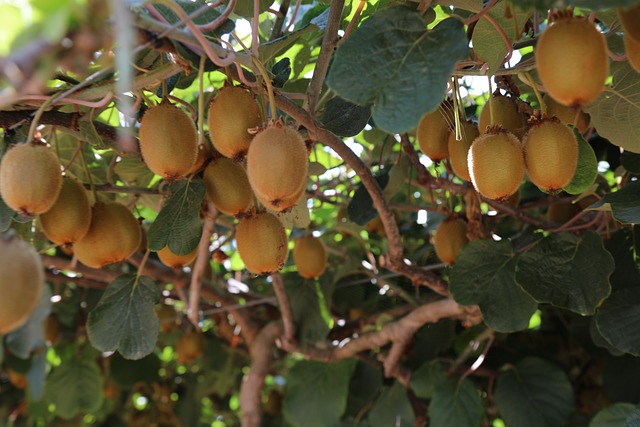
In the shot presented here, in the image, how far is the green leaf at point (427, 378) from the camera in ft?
5.32

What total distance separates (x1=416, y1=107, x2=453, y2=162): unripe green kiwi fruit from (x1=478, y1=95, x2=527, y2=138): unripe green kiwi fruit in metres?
0.07

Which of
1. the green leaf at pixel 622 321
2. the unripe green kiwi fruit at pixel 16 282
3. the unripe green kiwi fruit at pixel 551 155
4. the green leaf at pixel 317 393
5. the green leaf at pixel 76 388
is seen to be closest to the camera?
the unripe green kiwi fruit at pixel 16 282

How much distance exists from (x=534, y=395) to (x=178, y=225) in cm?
93

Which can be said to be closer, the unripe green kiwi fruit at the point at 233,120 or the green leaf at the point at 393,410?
the unripe green kiwi fruit at the point at 233,120

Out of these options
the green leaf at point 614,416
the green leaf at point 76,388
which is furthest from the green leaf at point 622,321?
the green leaf at point 76,388

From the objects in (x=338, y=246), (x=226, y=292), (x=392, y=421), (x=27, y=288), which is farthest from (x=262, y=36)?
(x=27, y=288)

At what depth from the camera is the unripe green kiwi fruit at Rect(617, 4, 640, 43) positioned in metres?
0.63

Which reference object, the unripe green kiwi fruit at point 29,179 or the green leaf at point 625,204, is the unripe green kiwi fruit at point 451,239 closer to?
the green leaf at point 625,204

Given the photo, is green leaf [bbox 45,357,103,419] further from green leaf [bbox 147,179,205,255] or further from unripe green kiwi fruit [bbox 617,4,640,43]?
unripe green kiwi fruit [bbox 617,4,640,43]

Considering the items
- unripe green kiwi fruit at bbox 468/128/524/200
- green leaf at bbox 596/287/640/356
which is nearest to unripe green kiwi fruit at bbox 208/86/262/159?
unripe green kiwi fruit at bbox 468/128/524/200

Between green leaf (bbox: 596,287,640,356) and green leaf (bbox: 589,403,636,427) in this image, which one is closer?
green leaf (bbox: 596,287,640,356)

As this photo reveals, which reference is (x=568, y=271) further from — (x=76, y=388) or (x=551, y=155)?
(x=76, y=388)

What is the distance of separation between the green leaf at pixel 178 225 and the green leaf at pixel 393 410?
2.79ft

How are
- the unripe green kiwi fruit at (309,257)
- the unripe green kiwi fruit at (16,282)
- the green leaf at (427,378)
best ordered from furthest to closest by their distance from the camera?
1. the green leaf at (427,378)
2. the unripe green kiwi fruit at (309,257)
3. the unripe green kiwi fruit at (16,282)
